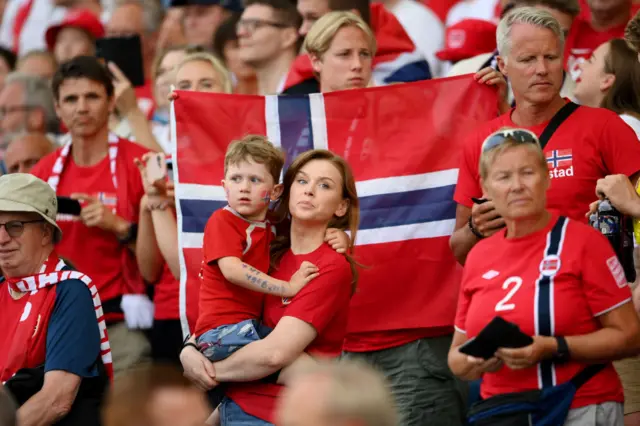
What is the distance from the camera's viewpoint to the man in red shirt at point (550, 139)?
554cm

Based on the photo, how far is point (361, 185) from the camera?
6.66 m

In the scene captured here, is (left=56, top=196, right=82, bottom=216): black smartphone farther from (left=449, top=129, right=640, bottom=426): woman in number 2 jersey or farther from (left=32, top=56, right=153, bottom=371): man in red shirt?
(left=449, top=129, right=640, bottom=426): woman in number 2 jersey

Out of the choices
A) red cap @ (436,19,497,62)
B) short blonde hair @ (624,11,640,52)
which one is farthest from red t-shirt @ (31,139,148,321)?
short blonde hair @ (624,11,640,52)

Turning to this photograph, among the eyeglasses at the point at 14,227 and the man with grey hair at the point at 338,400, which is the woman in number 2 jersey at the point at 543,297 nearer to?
the man with grey hair at the point at 338,400

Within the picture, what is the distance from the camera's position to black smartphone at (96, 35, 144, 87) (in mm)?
8945

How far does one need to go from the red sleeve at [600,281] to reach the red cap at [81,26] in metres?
7.20

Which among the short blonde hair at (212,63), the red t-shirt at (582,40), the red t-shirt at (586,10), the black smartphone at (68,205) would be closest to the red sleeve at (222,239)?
the black smartphone at (68,205)

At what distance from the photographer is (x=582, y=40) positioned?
8070 mm

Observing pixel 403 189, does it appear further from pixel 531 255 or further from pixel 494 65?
pixel 531 255

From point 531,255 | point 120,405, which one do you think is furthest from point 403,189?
point 120,405

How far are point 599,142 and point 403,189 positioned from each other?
1327 mm

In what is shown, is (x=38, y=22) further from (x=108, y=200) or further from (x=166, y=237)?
(x=166, y=237)

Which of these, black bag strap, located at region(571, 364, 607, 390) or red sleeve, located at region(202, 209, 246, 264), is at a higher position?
red sleeve, located at region(202, 209, 246, 264)

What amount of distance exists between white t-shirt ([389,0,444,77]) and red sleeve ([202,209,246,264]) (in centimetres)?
388
